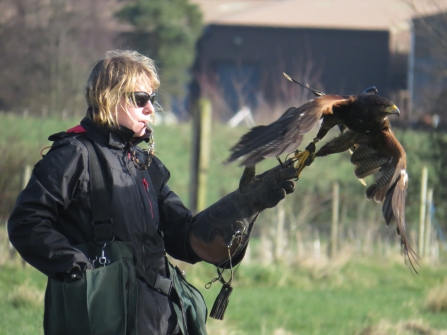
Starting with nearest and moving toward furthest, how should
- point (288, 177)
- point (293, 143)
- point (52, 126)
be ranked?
point (293, 143) → point (288, 177) → point (52, 126)

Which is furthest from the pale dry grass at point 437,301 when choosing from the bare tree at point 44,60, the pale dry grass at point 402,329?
the bare tree at point 44,60

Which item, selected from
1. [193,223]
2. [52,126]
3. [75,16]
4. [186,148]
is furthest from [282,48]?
[193,223]

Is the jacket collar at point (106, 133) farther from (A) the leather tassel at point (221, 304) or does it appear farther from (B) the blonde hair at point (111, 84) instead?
(A) the leather tassel at point (221, 304)

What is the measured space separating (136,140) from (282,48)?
34517 millimetres

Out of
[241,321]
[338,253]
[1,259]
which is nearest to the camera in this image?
[241,321]

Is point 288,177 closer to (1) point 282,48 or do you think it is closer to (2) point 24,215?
(2) point 24,215

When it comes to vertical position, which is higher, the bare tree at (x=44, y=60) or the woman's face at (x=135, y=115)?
the bare tree at (x=44, y=60)

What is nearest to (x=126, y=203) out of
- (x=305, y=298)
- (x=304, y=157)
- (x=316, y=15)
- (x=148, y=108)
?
(x=148, y=108)

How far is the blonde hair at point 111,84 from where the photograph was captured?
2.93m

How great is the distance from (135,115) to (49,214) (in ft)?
1.81

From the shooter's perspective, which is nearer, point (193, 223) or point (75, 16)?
point (193, 223)

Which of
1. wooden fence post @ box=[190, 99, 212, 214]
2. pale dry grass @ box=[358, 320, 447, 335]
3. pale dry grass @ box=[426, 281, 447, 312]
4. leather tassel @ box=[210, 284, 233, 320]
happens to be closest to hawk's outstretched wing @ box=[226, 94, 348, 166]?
leather tassel @ box=[210, 284, 233, 320]

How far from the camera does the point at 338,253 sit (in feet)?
32.3

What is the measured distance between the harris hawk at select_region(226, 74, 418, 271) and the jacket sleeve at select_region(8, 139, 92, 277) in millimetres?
674
